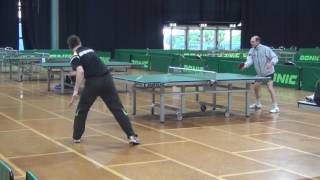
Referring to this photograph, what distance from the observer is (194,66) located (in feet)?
68.2

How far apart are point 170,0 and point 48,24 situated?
7.40m

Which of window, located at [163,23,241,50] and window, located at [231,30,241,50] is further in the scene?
window, located at [231,30,241,50]

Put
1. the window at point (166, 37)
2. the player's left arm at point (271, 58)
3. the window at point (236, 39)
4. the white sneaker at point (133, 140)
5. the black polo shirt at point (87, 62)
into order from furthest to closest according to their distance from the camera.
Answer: the window at point (236, 39), the window at point (166, 37), the player's left arm at point (271, 58), the white sneaker at point (133, 140), the black polo shirt at point (87, 62)

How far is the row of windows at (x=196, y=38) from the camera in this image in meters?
32.1

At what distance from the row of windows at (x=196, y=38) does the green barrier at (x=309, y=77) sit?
1560cm

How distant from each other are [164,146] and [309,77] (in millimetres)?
9202

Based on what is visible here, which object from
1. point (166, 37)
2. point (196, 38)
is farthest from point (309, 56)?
point (166, 37)

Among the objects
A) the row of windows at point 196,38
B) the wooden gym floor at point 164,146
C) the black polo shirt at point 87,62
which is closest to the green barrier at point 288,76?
the wooden gym floor at point 164,146

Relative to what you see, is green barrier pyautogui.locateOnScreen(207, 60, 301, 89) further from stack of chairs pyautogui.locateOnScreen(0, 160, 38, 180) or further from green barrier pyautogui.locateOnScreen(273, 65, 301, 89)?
stack of chairs pyautogui.locateOnScreen(0, 160, 38, 180)

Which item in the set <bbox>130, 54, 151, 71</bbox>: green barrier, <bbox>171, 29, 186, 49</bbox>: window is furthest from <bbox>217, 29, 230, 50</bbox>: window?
<bbox>130, 54, 151, 71</bbox>: green barrier

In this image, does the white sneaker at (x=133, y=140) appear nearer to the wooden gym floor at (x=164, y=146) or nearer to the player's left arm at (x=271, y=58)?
the wooden gym floor at (x=164, y=146)

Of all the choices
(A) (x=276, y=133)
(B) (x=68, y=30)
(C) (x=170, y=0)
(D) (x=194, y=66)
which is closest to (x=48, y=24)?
(B) (x=68, y=30)

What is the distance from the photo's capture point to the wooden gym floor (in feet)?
22.5

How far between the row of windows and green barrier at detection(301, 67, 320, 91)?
15599mm
